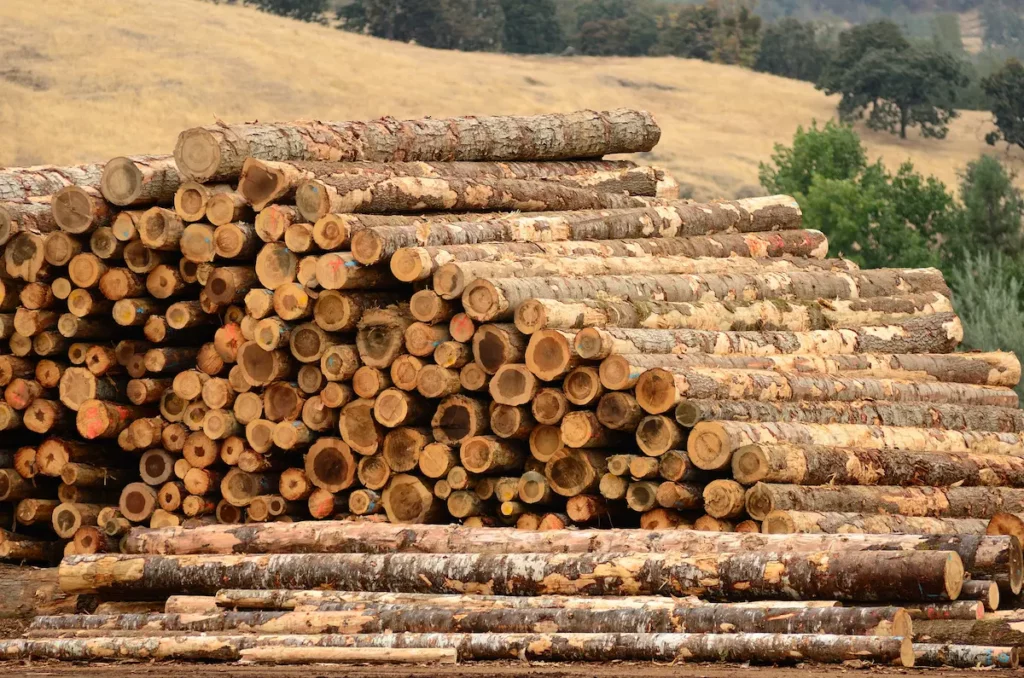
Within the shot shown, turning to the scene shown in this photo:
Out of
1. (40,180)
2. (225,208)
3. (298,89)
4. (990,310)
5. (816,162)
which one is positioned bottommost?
(990,310)

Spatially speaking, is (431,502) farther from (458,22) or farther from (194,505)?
(458,22)

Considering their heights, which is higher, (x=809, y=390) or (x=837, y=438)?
(x=809, y=390)

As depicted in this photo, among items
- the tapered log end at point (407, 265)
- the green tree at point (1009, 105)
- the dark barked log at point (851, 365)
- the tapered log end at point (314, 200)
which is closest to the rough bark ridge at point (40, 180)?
the tapered log end at point (314, 200)

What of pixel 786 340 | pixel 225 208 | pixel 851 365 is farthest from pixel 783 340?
pixel 225 208

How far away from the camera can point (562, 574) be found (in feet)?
37.7

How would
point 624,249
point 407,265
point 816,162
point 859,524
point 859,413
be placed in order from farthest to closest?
point 816,162, point 624,249, point 859,413, point 407,265, point 859,524

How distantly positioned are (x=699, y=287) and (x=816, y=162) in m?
37.2

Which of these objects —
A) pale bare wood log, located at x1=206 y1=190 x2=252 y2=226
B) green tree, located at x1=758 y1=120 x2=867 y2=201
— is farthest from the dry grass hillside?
pale bare wood log, located at x1=206 y1=190 x2=252 y2=226

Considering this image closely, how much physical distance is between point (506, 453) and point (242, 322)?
252 cm

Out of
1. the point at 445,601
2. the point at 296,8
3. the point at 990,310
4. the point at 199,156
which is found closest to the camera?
the point at 445,601

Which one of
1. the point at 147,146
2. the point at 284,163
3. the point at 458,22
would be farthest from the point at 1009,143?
the point at 284,163

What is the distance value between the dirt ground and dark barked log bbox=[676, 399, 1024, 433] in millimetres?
3588

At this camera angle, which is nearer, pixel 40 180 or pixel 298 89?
pixel 40 180

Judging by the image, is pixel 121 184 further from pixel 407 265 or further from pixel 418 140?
pixel 418 140
